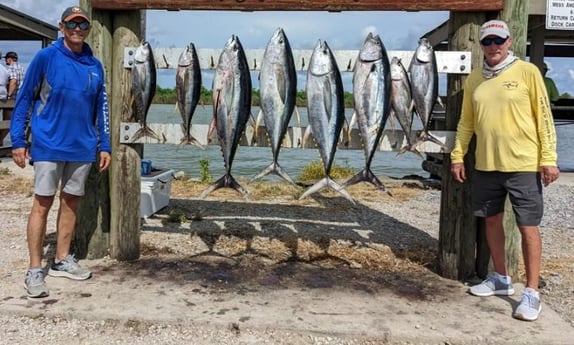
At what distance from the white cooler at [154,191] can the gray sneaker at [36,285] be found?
2.56 meters

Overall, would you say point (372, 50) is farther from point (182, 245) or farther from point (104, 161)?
point (182, 245)

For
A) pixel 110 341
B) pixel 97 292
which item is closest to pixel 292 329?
pixel 110 341

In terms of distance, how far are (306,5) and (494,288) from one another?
263cm

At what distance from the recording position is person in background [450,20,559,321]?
3.61 meters

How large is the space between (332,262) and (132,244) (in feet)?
5.95

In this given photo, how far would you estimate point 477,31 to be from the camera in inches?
166

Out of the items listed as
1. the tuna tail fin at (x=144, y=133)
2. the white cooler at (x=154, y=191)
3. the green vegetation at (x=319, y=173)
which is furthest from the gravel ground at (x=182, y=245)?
the green vegetation at (x=319, y=173)

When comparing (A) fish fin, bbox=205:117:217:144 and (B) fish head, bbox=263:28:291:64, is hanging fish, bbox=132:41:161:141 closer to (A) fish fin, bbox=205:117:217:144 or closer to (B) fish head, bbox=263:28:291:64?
(A) fish fin, bbox=205:117:217:144

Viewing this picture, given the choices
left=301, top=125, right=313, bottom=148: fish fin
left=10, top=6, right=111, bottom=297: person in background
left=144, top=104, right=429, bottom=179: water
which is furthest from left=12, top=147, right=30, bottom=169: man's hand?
left=144, top=104, right=429, bottom=179: water

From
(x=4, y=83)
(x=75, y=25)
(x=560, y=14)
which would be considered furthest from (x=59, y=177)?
(x=4, y=83)

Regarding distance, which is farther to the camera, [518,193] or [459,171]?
[459,171]

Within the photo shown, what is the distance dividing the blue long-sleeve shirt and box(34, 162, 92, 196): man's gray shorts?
64 mm

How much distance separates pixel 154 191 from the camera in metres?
6.77

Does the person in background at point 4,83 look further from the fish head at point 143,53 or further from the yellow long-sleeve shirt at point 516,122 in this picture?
the yellow long-sleeve shirt at point 516,122
